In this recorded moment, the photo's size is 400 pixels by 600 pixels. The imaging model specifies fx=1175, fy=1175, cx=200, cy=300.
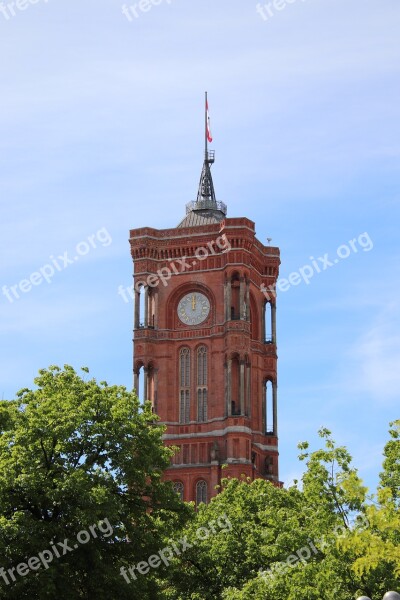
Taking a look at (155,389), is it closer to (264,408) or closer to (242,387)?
(242,387)

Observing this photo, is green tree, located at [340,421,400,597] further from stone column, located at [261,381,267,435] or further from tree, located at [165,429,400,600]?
stone column, located at [261,381,267,435]

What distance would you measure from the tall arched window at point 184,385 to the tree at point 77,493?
5233 cm

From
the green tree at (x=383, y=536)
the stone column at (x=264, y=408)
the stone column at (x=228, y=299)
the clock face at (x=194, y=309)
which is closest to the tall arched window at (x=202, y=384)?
the clock face at (x=194, y=309)

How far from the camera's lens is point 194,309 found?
104m

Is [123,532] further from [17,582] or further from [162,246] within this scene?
[162,246]

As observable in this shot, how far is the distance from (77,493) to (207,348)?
2378 inches

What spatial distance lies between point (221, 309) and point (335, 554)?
63438 mm

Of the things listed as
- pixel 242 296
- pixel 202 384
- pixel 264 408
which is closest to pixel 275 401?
pixel 264 408

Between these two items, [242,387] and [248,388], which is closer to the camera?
[242,387]

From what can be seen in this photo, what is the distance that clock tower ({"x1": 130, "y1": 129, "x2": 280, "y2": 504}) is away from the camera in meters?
98.8

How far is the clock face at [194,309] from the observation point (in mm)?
103688

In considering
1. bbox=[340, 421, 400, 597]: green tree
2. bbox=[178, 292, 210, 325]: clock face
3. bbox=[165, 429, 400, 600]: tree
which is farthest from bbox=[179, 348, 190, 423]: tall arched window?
bbox=[340, 421, 400, 597]: green tree

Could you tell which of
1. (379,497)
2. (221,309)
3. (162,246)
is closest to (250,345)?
(221,309)

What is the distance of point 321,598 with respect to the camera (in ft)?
130
